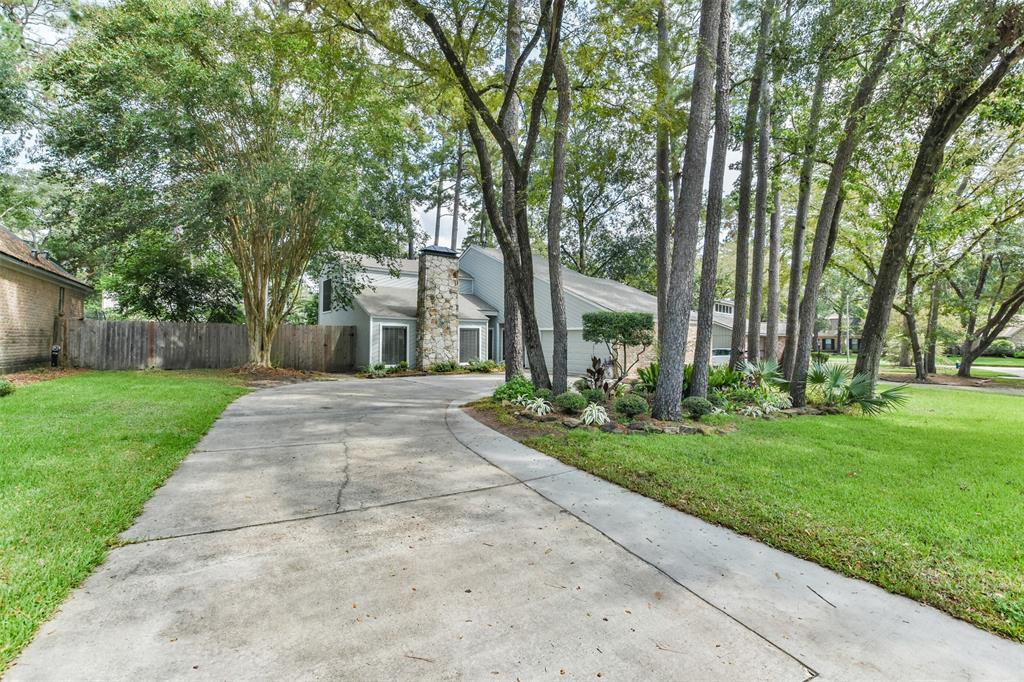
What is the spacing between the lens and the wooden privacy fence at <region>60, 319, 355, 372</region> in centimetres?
1295

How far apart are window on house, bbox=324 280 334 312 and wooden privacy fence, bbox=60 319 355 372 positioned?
185cm

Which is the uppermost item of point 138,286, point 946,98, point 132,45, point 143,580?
point 132,45

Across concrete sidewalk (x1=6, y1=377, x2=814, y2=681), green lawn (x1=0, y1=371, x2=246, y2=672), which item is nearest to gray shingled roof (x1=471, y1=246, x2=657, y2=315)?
green lawn (x1=0, y1=371, x2=246, y2=672)

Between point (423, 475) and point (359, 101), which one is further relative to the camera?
point (359, 101)

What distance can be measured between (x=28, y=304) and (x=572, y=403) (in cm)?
1453

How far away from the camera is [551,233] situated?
26.9 ft

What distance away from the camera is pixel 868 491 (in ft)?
12.8

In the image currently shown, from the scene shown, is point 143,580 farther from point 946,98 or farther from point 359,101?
point 946,98

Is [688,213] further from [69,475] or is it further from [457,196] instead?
[457,196]

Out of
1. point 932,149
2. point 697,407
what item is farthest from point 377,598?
point 932,149

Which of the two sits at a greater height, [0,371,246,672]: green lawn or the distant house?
the distant house

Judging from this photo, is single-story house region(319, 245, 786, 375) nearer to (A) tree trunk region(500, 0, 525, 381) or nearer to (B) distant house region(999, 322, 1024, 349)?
(A) tree trunk region(500, 0, 525, 381)

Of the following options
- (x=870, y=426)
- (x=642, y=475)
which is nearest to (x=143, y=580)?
(x=642, y=475)

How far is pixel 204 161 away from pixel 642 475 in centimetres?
1357
